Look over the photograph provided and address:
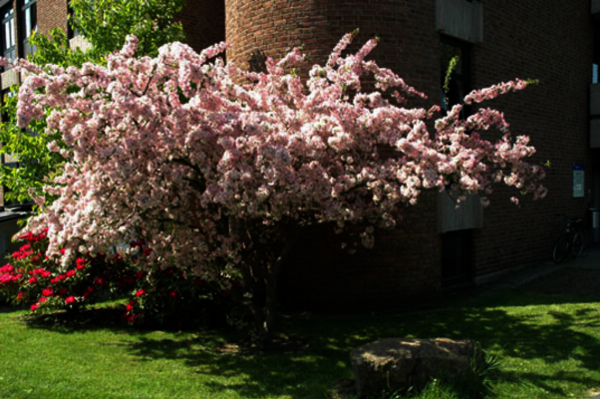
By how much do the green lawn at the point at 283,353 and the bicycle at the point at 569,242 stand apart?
410 cm

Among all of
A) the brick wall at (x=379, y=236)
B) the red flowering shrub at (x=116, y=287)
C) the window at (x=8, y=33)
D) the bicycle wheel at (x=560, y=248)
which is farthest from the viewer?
the window at (x=8, y=33)

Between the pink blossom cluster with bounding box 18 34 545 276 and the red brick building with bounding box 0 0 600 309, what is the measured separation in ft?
9.45

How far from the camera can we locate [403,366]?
515cm

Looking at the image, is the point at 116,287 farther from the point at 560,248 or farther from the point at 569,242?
the point at 569,242

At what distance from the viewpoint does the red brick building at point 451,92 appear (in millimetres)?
9312

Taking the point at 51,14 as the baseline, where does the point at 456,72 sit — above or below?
below

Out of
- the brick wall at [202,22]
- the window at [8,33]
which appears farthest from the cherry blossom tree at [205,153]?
the window at [8,33]

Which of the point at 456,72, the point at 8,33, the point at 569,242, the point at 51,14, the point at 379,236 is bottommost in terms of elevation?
the point at 569,242

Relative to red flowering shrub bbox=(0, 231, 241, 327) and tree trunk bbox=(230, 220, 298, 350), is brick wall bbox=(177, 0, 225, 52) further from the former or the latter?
tree trunk bbox=(230, 220, 298, 350)

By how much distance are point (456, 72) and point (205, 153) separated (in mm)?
6707

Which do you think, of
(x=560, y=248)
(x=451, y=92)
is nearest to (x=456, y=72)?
(x=451, y=92)

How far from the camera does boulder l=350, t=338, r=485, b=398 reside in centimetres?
514

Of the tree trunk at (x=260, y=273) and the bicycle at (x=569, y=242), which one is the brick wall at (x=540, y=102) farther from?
the tree trunk at (x=260, y=273)

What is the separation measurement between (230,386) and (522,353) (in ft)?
11.2
